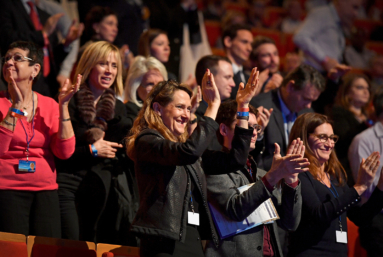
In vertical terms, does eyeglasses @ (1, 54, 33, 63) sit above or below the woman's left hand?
above

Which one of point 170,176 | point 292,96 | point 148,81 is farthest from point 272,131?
point 170,176

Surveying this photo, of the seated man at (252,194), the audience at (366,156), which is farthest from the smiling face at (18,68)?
the audience at (366,156)

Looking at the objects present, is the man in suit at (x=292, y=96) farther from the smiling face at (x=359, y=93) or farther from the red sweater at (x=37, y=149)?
the red sweater at (x=37, y=149)

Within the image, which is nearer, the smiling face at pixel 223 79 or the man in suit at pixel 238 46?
the smiling face at pixel 223 79

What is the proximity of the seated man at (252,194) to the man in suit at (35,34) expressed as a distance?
170 centimetres

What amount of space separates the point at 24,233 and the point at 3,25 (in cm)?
204

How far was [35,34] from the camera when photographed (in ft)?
14.0

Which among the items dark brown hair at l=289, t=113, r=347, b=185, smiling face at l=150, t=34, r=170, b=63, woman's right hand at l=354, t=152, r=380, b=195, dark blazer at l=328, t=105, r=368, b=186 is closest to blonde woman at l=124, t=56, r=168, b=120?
smiling face at l=150, t=34, r=170, b=63

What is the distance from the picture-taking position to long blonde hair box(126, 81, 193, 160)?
8.71ft

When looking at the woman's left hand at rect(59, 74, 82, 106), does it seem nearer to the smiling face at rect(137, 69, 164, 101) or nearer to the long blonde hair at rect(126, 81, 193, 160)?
the long blonde hair at rect(126, 81, 193, 160)

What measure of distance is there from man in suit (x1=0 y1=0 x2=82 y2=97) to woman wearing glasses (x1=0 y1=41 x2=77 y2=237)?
0.94m

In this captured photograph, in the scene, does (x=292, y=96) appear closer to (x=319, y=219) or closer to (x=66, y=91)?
(x=319, y=219)

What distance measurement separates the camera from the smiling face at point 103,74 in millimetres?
3574

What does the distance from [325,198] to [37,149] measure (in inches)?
71.2
